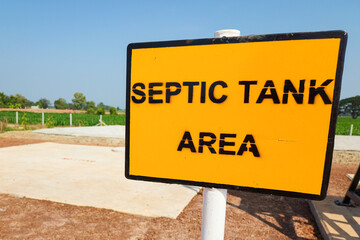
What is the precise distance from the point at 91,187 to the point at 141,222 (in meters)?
2.02

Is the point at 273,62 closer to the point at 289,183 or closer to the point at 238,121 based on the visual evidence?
the point at 238,121

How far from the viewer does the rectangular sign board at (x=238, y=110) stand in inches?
30.7

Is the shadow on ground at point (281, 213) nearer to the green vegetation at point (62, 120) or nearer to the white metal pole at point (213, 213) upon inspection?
the white metal pole at point (213, 213)

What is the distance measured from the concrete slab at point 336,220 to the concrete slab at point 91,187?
2354mm

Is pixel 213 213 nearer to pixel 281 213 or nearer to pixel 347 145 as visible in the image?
pixel 281 213

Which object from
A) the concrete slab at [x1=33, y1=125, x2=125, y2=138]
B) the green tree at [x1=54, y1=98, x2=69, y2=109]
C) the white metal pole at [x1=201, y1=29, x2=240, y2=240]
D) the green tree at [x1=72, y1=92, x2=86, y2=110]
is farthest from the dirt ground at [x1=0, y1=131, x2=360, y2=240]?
the green tree at [x1=54, y1=98, x2=69, y2=109]

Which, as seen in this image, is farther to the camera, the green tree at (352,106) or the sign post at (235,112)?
the green tree at (352,106)

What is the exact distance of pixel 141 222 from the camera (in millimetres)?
3490

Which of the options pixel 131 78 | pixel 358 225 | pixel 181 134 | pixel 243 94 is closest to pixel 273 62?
pixel 243 94

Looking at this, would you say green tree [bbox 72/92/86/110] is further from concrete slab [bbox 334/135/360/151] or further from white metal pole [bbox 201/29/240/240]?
white metal pole [bbox 201/29/240/240]

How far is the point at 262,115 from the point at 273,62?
207 millimetres

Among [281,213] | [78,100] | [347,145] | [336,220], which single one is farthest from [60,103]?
[336,220]

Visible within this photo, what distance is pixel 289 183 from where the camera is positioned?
0.83m

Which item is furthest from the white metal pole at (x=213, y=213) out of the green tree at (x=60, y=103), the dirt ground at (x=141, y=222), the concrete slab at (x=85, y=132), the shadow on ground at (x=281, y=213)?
the green tree at (x=60, y=103)
